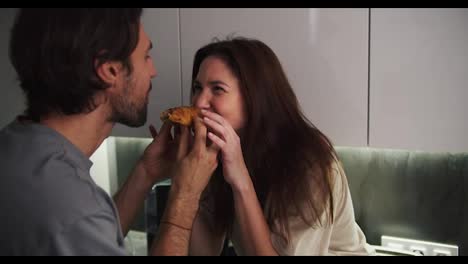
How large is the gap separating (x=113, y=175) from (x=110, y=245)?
120 centimetres

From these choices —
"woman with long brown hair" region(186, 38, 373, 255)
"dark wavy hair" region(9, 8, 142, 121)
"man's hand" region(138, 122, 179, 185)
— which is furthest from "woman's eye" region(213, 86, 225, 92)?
"dark wavy hair" region(9, 8, 142, 121)

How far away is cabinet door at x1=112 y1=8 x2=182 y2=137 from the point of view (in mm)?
1143

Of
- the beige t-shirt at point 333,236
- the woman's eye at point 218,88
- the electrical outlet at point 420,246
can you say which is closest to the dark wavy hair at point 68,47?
the woman's eye at point 218,88

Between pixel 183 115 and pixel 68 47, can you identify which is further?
pixel 183 115

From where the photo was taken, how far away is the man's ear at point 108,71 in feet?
1.67

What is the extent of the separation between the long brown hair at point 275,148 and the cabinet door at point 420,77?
0.20 m

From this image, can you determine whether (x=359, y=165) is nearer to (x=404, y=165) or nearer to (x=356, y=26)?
(x=404, y=165)

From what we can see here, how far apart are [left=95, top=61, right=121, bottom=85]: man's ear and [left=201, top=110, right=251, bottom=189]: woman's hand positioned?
0.25 metres

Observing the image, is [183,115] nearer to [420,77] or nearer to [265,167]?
[265,167]

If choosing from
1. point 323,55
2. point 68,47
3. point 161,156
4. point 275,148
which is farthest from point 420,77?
point 68,47

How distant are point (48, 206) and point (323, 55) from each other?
0.77 meters

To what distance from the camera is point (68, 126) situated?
1.92ft
